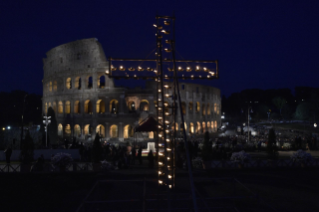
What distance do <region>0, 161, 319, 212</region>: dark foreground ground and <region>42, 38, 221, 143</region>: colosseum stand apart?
2285 centimetres

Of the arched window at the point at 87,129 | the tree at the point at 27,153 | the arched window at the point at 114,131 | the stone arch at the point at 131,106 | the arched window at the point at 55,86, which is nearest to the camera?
the tree at the point at 27,153

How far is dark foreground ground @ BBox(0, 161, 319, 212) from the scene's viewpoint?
7605 millimetres

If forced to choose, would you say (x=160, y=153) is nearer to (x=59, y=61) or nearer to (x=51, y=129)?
(x=51, y=129)

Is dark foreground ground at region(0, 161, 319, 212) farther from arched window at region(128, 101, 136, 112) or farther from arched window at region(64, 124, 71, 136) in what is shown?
arched window at region(128, 101, 136, 112)

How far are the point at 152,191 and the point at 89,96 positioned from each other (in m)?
32.5

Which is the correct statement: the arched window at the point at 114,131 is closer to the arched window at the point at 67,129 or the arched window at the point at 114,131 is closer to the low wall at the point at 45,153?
the arched window at the point at 67,129

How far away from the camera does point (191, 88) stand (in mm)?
47062

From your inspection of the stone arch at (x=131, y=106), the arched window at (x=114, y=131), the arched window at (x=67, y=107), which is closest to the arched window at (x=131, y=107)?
the stone arch at (x=131, y=106)

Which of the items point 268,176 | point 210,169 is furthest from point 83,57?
point 268,176

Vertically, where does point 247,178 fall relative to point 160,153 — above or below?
below

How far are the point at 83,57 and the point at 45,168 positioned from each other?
92.5 feet

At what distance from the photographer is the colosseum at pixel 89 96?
3906 cm

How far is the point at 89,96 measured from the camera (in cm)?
4038

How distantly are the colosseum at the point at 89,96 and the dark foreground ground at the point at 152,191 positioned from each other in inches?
900
